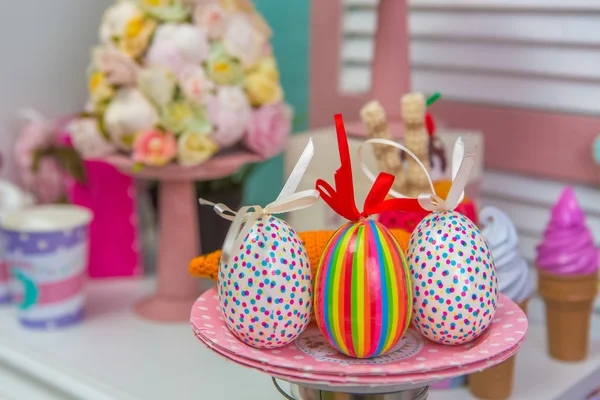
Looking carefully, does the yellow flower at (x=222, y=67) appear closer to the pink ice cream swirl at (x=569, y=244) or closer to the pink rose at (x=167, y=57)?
the pink rose at (x=167, y=57)

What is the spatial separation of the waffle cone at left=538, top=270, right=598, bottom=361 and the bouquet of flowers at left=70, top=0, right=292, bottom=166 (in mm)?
395

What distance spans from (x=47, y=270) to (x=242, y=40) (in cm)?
40

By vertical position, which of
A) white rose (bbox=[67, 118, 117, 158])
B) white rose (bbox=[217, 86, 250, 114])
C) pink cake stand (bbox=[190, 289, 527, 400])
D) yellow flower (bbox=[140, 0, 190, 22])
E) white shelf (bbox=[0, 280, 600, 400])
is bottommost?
white shelf (bbox=[0, 280, 600, 400])

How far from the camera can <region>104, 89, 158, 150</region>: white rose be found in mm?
875

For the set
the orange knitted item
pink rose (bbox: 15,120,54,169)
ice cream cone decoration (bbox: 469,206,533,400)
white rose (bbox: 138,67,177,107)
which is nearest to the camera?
the orange knitted item

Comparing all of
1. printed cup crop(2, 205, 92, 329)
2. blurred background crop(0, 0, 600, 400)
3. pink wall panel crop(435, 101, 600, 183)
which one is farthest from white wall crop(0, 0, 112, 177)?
pink wall panel crop(435, 101, 600, 183)

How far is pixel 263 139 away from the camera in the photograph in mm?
928

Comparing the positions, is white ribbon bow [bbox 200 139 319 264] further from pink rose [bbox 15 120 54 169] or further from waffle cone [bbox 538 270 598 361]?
pink rose [bbox 15 120 54 169]

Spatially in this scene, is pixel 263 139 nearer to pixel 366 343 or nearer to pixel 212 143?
pixel 212 143

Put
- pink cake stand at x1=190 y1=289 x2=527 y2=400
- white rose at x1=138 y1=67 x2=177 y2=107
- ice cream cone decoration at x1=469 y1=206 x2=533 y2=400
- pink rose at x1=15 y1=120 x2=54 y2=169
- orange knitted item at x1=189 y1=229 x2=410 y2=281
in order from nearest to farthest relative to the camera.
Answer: pink cake stand at x1=190 y1=289 x2=527 y2=400
orange knitted item at x1=189 y1=229 x2=410 y2=281
ice cream cone decoration at x1=469 y1=206 x2=533 y2=400
white rose at x1=138 y1=67 x2=177 y2=107
pink rose at x1=15 y1=120 x2=54 y2=169

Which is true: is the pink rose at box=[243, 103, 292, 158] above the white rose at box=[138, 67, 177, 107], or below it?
below

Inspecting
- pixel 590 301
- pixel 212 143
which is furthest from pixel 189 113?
pixel 590 301

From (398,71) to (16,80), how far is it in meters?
0.62

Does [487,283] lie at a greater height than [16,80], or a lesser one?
lesser
